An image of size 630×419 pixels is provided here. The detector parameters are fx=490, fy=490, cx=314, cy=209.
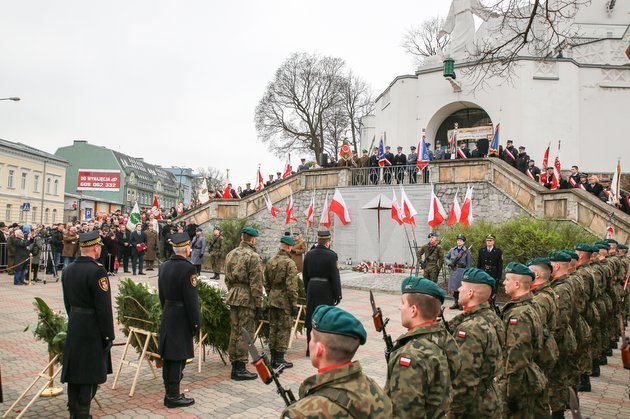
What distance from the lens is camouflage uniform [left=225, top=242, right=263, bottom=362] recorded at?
7.07 meters

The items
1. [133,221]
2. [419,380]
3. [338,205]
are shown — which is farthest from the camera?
[133,221]

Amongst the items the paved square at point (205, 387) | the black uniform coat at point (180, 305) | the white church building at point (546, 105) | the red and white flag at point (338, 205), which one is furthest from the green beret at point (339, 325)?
the white church building at point (546, 105)

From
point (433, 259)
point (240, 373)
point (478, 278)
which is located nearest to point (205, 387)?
point (240, 373)

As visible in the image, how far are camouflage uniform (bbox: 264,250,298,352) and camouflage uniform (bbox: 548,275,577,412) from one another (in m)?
3.78

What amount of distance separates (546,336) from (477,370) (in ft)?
5.93

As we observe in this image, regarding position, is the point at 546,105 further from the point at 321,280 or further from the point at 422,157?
the point at 321,280

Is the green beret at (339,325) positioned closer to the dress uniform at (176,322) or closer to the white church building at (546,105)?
the dress uniform at (176,322)

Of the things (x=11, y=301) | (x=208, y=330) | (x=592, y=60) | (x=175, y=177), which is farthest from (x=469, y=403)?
(x=175, y=177)

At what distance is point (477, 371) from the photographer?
3568mm

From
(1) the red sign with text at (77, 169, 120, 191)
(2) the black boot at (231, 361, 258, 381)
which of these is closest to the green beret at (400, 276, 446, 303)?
(2) the black boot at (231, 361, 258, 381)

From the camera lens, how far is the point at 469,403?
11.6 ft

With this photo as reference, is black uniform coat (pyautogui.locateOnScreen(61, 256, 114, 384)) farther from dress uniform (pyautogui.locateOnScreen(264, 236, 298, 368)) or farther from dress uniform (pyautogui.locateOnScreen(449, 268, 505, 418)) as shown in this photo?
dress uniform (pyautogui.locateOnScreen(449, 268, 505, 418))

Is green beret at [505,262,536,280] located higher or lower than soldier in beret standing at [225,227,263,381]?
higher

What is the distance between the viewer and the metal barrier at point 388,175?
21859 mm
